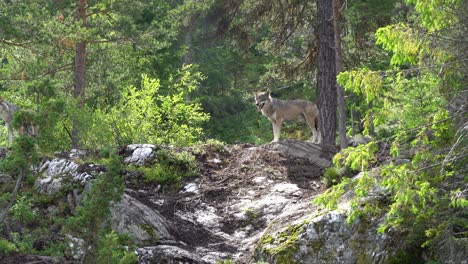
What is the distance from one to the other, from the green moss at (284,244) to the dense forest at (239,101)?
1.00 metres

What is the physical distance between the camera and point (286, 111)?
18.3m

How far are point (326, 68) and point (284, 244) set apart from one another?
690 cm

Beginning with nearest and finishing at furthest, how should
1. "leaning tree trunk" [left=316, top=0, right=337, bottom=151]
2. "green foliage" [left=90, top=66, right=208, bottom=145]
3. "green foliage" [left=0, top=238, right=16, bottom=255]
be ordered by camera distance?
1. "green foliage" [left=0, top=238, right=16, bottom=255]
2. "green foliage" [left=90, top=66, right=208, bottom=145]
3. "leaning tree trunk" [left=316, top=0, right=337, bottom=151]

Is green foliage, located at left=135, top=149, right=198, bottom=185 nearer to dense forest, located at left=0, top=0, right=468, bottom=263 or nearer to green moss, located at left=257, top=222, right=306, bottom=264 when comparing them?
dense forest, located at left=0, top=0, right=468, bottom=263

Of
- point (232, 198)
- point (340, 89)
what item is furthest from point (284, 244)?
point (340, 89)

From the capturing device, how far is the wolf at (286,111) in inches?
707

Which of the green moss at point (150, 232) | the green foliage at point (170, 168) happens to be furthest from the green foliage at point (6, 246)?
the green foliage at point (170, 168)

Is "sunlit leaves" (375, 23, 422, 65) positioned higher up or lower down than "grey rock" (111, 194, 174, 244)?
higher up

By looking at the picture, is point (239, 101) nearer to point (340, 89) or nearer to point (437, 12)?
point (340, 89)

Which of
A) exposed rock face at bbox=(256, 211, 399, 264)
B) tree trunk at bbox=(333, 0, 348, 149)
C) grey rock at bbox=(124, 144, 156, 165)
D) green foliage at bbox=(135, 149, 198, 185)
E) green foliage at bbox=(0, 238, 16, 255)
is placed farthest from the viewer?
tree trunk at bbox=(333, 0, 348, 149)

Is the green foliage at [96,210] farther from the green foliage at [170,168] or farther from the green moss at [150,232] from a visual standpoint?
the green foliage at [170,168]

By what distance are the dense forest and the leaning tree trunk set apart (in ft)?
0.09

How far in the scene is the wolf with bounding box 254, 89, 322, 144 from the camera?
707 inches

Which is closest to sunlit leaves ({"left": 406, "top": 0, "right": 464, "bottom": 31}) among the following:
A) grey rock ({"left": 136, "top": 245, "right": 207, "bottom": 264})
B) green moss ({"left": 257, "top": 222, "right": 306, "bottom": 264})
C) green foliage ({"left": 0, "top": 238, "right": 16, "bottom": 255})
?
green moss ({"left": 257, "top": 222, "right": 306, "bottom": 264})
